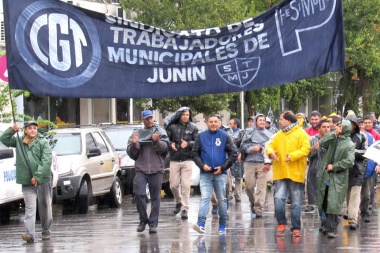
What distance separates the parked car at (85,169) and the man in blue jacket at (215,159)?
534 centimetres

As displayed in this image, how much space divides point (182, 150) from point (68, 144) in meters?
3.79

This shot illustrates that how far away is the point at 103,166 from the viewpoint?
21.8 metres

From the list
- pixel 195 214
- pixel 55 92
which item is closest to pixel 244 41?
pixel 55 92

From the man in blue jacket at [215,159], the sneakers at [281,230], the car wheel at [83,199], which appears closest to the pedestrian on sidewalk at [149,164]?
the man in blue jacket at [215,159]

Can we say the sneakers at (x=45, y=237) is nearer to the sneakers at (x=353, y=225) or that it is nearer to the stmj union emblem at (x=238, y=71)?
the sneakers at (x=353, y=225)

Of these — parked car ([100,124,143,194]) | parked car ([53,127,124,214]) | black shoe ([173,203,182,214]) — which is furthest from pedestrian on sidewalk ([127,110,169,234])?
parked car ([100,124,143,194])

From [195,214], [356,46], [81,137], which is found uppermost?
[356,46]

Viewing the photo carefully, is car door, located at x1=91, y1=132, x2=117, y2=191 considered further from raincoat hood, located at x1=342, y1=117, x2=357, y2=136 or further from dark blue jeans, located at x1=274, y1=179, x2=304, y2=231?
raincoat hood, located at x1=342, y1=117, x2=357, y2=136

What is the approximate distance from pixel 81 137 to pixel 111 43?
35.2ft

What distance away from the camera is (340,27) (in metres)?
11.3

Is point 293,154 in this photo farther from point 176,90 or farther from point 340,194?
point 176,90

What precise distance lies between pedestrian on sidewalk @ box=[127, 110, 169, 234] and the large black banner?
450 cm

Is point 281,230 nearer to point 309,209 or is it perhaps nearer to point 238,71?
point 309,209

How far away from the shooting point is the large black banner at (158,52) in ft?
34.8
